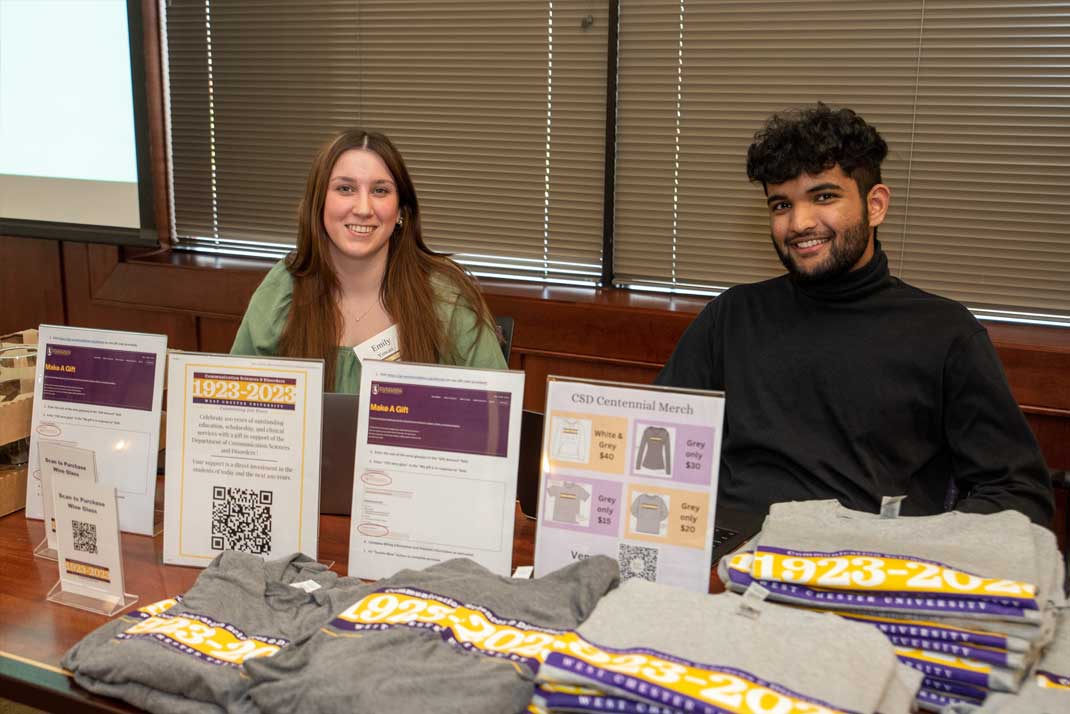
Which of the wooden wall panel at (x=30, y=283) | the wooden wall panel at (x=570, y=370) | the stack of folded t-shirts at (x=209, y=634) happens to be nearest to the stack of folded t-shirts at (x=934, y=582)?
the stack of folded t-shirts at (x=209, y=634)

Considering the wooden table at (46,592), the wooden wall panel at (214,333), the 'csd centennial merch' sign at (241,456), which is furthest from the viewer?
the wooden wall panel at (214,333)

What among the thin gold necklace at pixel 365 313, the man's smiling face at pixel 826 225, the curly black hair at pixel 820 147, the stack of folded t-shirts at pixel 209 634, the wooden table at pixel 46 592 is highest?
the curly black hair at pixel 820 147

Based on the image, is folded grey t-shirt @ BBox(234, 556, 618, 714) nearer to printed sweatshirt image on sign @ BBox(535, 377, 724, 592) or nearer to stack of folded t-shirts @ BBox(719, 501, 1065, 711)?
printed sweatshirt image on sign @ BBox(535, 377, 724, 592)

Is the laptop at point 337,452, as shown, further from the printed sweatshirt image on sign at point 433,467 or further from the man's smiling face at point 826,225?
the man's smiling face at point 826,225

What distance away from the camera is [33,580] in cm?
152

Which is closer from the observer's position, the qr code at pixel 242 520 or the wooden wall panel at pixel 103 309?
the qr code at pixel 242 520

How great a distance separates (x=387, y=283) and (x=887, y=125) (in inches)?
66.8

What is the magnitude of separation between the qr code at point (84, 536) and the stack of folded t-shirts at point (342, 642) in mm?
172

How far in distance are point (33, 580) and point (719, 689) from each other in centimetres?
110

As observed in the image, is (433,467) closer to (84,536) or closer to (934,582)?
(84,536)

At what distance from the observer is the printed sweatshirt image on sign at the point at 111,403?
166cm

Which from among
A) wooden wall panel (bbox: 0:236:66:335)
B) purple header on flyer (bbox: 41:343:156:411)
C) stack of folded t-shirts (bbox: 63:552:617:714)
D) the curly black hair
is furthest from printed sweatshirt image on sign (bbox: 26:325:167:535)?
wooden wall panel (bbox: 0:236:66:335)

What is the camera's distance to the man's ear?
2021mm

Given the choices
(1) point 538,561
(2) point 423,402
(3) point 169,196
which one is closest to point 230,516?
(2) point 423,402
